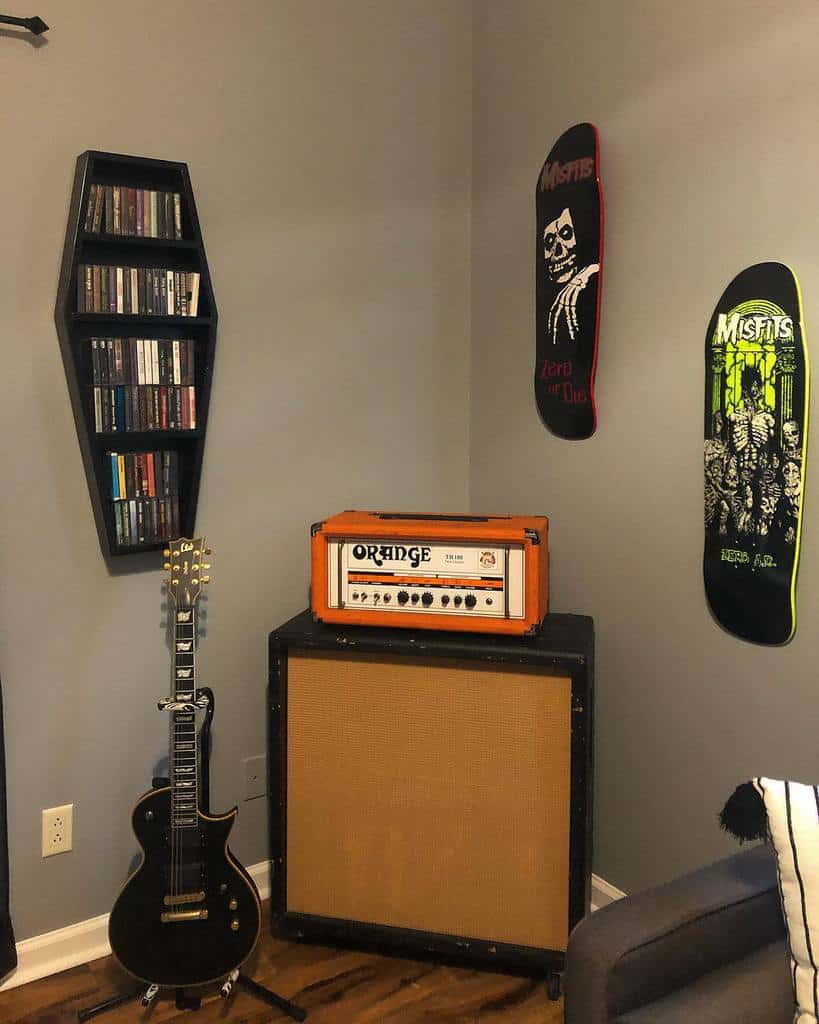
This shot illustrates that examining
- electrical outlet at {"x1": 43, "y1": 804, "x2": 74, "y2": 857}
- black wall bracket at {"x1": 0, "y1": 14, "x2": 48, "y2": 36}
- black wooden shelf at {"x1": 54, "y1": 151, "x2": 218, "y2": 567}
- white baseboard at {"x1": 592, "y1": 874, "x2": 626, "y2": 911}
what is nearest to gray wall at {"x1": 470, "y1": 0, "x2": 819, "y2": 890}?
white baseboard at {"x1": 592, "y1": 874, "x2": 626, "y2": 911}

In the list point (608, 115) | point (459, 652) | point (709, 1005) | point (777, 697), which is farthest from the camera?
point (608, 115)

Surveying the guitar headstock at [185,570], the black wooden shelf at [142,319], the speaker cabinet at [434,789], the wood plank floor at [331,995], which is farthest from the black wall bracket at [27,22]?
the wood plank floor at [331,995]

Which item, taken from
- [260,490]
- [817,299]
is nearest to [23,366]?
[260,490]

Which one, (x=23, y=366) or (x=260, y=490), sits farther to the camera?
(x=260, y=490)

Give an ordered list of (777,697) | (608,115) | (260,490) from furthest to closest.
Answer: (260,490)
(608,115)
(777,697)

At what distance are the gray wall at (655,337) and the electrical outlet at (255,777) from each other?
85cm

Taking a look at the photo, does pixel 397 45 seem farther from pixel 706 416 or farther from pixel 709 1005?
pixel 709 1005

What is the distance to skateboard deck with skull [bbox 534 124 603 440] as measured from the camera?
2.09 m

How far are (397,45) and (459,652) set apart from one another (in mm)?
1574

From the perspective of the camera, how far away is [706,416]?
186cm

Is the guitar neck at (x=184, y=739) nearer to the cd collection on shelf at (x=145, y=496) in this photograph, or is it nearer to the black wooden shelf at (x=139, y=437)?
the cd collection on shelf at (x=145, y=496)

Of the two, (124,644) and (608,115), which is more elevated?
(608,115)

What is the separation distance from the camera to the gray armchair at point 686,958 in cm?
119

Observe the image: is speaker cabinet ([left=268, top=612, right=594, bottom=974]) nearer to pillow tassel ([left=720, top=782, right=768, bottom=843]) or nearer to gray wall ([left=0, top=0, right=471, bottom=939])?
gray wall ([left=0, top=0, right=471, bottom=939])
